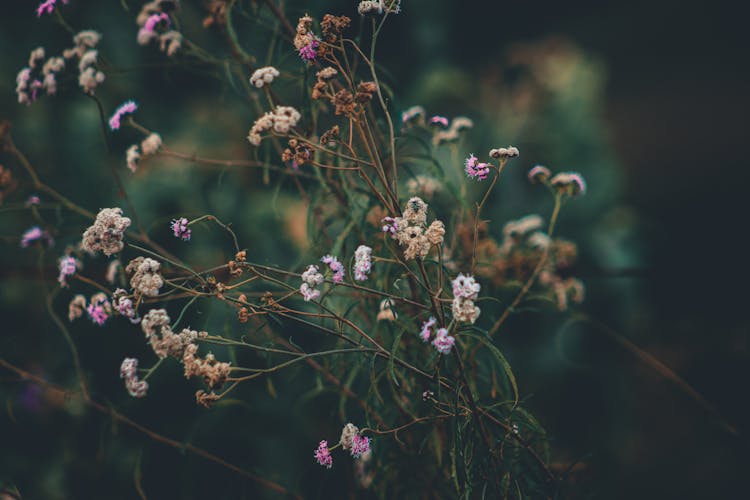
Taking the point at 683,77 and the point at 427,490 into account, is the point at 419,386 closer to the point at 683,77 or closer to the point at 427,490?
the point at 427,490

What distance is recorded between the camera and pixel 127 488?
117 centimetres

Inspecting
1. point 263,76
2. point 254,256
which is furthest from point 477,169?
point 254,256

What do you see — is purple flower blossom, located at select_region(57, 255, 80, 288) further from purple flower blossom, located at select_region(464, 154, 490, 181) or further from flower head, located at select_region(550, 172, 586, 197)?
flower head, located at select_region(550, 172, 586, 197)

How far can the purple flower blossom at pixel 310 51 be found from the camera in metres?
0.56

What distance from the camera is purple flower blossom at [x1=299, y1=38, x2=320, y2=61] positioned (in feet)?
1.84

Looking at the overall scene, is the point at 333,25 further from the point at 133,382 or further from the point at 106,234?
the point at 133,382

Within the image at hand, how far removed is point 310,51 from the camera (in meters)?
0.56

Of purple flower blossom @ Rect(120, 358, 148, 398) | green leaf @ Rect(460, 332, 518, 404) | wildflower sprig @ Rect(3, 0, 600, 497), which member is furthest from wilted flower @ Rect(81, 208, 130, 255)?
green leaf @ Rect(460, 332, 518, 404)

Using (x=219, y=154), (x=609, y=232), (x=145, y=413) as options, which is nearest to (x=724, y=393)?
(x=609, y=232)

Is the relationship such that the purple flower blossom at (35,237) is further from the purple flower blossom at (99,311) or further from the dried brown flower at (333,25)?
the dried brown flower at (333,25)

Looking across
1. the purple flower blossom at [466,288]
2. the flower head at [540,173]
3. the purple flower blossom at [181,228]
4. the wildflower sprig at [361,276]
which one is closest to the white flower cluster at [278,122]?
the wildflower sprig at [361,276]

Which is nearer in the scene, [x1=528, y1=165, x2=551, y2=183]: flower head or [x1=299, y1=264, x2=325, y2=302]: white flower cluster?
[x1=299, y1=264, x2=325, y2=302]: white flower cluster

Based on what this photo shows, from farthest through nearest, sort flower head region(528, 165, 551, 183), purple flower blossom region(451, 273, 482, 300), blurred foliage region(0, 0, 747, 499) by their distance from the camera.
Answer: blurred foliage region(0, 0, 747, 499), flower head region(528, 165, 551, 183), purple flower blossom region(451, 273, 482, 300)

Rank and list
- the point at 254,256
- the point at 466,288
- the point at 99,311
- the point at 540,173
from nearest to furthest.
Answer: the point at 466,288 → the point at 99,311 → the point at 540,173 → the point at 254,256
